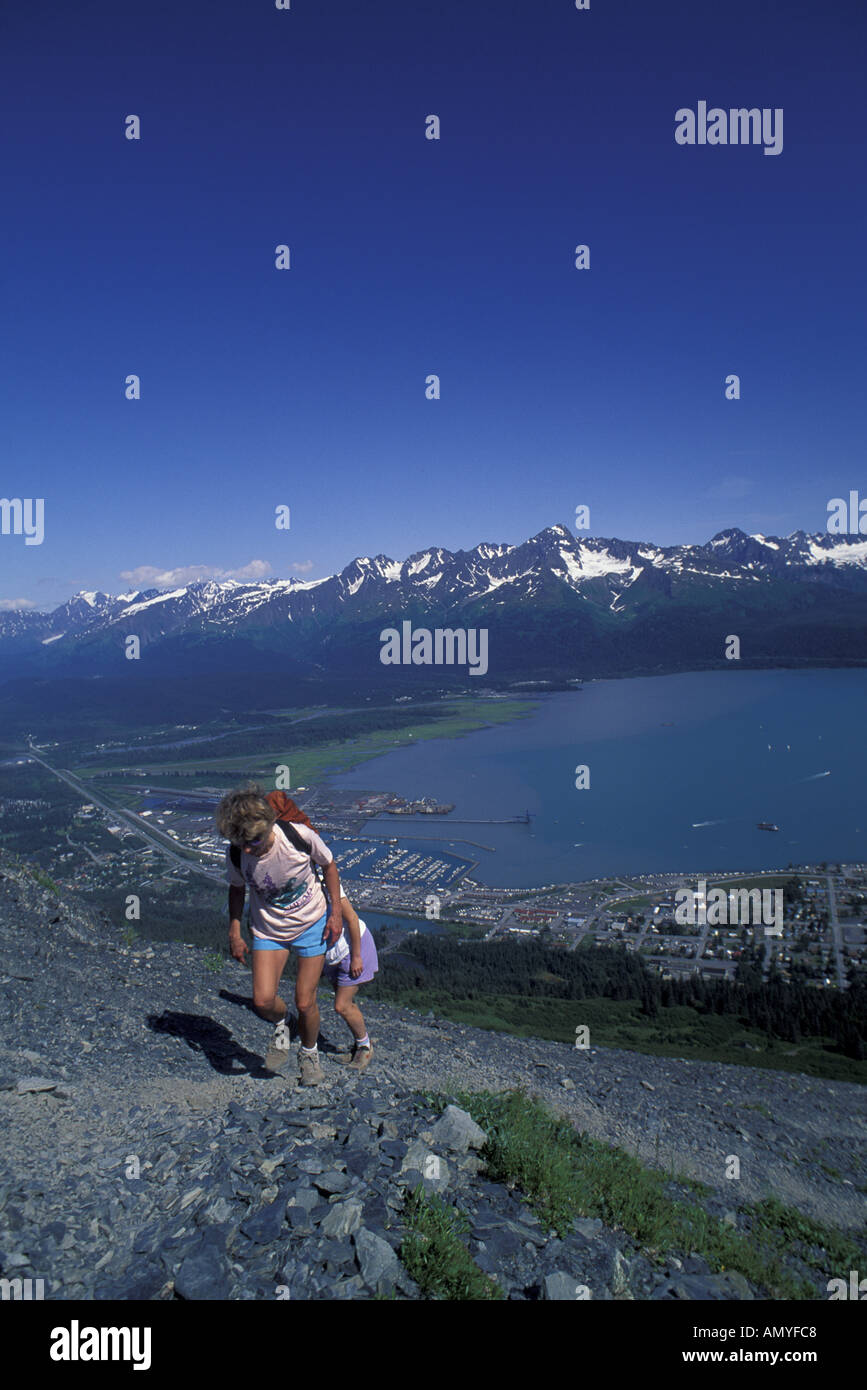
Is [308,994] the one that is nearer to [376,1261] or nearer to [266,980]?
[266,980]

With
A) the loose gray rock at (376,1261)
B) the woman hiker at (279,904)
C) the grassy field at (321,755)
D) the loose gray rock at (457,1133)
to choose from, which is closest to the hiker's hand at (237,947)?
the woman hiker at (279,904)

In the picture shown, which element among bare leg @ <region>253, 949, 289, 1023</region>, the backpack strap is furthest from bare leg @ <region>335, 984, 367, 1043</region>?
the backpack strap

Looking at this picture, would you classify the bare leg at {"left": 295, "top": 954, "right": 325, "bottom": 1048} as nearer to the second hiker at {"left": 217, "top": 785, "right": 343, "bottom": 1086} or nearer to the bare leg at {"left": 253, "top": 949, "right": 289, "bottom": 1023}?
the second hiker at {"left": 217, "top": 785, "right": 343, "bottom": 1086}

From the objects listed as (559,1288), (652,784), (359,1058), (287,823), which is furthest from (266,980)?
(652,784)

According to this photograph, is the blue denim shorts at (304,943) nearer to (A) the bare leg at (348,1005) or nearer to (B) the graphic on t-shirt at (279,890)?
(B) the graphic on t-shirt at (279,890)

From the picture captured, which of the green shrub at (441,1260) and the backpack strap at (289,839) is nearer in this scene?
the green shrub at (441,1260)
